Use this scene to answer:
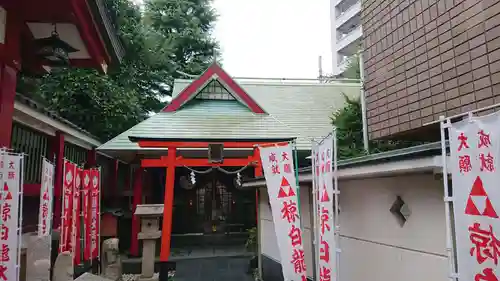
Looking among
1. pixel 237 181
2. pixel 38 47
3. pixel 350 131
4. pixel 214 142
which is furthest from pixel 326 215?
pixel 237 181

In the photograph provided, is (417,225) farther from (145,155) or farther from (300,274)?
(145,155)

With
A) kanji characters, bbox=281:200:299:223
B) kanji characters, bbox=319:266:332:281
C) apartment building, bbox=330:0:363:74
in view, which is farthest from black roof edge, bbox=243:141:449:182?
apartment building, bbox=330:0:363:74

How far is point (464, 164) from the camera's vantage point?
271 cm

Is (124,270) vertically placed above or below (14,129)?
below

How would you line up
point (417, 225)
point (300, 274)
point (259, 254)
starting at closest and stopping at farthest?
point (417, 225) → point (300, 274) → point (259, 254)

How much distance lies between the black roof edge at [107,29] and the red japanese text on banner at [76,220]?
3507 mm

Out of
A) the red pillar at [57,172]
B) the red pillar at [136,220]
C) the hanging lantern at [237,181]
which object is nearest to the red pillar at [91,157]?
the red pillar at [136,220]

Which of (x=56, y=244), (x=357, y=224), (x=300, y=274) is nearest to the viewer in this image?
(x=357, y=224)

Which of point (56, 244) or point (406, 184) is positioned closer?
point (406, 184)

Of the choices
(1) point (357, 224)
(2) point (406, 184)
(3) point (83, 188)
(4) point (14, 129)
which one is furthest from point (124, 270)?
(2) point (406, 184)

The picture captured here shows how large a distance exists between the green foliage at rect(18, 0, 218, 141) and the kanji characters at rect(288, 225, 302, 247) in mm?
4432

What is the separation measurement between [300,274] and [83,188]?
19.7ft

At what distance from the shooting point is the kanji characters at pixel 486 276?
253cm

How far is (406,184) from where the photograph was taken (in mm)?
4012
